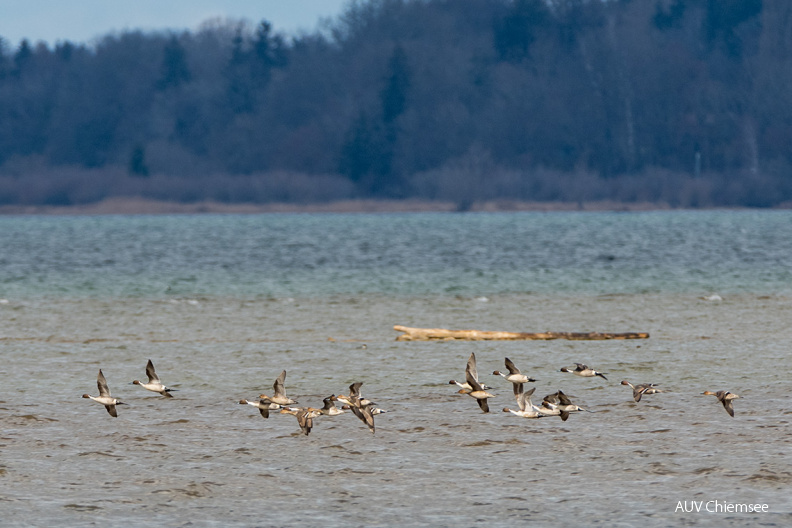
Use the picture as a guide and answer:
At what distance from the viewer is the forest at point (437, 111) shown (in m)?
153

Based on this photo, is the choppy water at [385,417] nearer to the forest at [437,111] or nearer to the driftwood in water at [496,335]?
the driftwood in water at [496,335]

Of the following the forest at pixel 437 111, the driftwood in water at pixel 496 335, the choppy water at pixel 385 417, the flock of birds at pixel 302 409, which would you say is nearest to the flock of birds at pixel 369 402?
the flock of birds at pixel 302 409

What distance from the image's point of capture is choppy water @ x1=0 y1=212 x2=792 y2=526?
11320 mm

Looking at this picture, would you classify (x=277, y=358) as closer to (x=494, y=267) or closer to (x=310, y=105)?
(x=494, y=267)

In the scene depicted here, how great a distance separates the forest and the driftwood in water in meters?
133

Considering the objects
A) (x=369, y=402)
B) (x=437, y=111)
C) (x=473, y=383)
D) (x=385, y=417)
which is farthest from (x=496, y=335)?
(x=437, y=111)

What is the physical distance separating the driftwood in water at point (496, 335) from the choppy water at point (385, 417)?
0.40m

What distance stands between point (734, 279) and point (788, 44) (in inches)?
4413

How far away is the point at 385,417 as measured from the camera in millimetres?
15359

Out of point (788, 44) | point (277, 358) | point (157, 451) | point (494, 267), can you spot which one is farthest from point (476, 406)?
point (788, 44)

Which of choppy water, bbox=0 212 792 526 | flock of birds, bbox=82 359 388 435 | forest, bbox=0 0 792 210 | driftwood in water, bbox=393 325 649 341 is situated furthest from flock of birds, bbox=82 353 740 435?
forest, bbox=0 0 792 210

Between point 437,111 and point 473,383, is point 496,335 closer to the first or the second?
point 473,383

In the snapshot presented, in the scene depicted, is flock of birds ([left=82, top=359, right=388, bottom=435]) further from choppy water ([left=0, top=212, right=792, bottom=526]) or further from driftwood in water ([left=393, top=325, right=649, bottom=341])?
driftwood in water ([left=393, top=325, right=649, bottom=341])

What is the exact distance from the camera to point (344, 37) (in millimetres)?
169625
